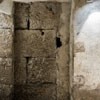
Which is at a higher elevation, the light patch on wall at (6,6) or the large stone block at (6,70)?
the light patch on wall at (6,6)

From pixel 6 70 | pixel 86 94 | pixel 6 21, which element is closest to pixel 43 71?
pixel 6 70

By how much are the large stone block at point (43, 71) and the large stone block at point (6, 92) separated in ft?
1.36

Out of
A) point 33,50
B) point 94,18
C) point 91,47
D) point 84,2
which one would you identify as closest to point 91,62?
point 91,47

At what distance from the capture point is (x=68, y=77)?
192 inches

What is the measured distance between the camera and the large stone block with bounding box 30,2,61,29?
16.2ft

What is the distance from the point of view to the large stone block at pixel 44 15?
4.93 meters

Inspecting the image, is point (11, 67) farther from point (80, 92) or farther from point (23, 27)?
point (80, 92)

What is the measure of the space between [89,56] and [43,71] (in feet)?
3.72

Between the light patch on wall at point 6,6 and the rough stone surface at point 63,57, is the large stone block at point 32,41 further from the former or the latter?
the light patch on wall at point 6,6

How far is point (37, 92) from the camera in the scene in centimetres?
498

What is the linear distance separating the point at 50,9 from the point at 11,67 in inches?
46.3

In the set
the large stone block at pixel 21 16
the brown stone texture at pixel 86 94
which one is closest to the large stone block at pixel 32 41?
the large stone block at pixel 21 16

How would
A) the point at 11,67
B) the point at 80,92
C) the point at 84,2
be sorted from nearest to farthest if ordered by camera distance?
the point at 80,92 < the point at 84,2 < the point at 11,67

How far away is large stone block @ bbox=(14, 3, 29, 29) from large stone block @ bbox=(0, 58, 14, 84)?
0.64 m
